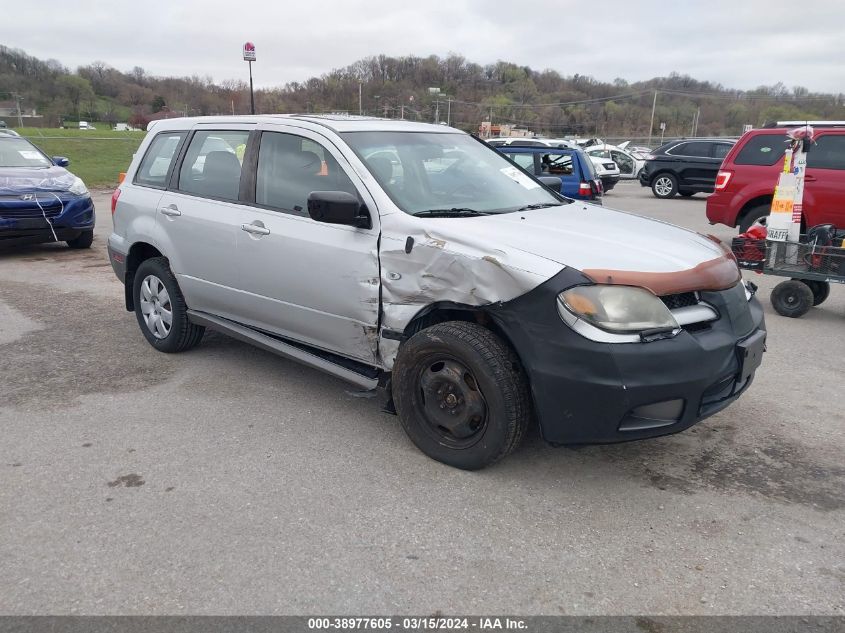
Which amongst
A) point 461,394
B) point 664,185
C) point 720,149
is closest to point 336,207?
point 461,394

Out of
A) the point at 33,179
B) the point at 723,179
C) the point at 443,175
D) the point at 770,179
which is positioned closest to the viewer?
the point at 443,175

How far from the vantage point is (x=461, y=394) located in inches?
131

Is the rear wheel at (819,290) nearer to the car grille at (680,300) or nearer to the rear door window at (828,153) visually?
the rear door window at (828,153)

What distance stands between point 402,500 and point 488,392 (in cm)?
66

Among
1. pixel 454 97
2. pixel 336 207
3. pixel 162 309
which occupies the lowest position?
pixel 162 309

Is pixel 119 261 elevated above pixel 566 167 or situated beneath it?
situated beneath

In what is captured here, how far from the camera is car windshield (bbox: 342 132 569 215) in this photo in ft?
12.5

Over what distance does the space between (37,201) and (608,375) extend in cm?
893

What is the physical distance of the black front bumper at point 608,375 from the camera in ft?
9.46

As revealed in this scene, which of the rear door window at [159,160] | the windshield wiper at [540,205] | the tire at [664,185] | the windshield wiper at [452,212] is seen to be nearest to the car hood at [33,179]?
the rear door window at [159,160]

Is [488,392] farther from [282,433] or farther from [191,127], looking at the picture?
[191,127]

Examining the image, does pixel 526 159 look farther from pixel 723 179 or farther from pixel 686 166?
pixel 686 166

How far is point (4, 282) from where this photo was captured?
7.91 meters

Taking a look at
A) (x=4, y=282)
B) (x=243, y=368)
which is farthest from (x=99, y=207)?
(x=243, y=368)
